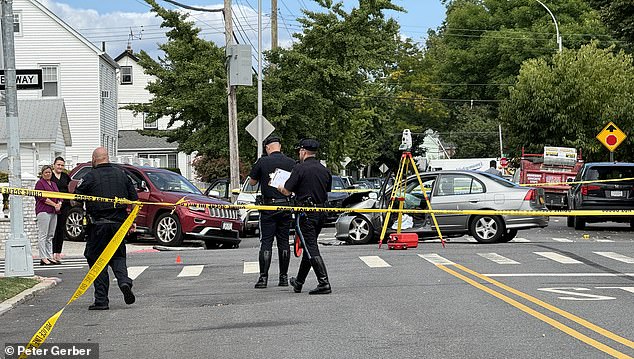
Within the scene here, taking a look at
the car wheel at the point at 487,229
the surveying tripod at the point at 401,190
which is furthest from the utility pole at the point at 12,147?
the car wheel at the point at 487,229

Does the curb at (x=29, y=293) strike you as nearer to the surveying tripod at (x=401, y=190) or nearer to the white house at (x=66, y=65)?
the surveying tripod at (x=401, y=190)

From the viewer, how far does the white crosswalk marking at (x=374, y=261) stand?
15.8 m

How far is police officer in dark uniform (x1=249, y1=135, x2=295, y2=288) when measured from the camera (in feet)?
42.4

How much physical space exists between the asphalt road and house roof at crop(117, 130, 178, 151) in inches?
1789

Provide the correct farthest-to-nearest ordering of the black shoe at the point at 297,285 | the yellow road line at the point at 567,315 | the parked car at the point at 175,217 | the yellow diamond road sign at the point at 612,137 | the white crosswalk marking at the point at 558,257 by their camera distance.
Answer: the yellow diamond road sign at the point at 612,137 → the parked car at the point at 175,217 → the white crosswalk marking at the point at 558,257 → the black shoe at the point at 297,285 → the yellow road line at the point at 567,315

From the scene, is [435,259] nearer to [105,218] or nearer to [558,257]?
[558,257]

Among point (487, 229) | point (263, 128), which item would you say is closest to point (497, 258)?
point (487, 229)

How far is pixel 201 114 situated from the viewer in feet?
119

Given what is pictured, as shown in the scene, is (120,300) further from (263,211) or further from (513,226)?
(513,226)

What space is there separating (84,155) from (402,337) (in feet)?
132

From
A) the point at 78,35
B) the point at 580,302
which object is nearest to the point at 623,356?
the point at 580,302

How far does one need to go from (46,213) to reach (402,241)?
6.45 meters

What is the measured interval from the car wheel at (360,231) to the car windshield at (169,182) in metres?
4.23

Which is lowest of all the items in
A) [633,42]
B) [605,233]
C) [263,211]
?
[605,233]
